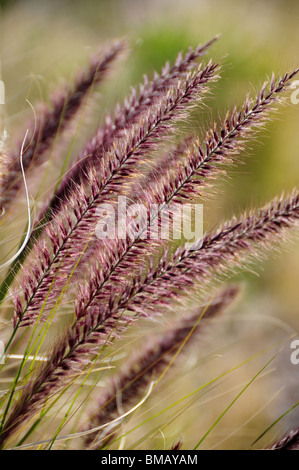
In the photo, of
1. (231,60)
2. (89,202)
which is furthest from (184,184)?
(231,60)

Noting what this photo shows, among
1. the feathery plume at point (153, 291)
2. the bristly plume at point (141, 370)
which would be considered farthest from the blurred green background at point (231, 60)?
the feathery plume at point (153, 291)

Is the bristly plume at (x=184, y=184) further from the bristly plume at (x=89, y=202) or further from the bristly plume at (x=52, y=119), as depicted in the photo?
the bristly plume at (x=52, y=119)

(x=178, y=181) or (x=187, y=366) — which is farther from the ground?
(x=178, y=181)

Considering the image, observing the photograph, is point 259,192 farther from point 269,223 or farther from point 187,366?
point 269,223

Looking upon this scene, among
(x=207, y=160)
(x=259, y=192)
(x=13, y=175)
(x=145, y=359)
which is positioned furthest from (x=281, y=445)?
(x=259, y=192)

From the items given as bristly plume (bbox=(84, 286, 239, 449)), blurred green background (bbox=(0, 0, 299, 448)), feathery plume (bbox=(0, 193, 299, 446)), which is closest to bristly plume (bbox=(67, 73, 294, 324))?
feathery plume (bbox=(0, 193, 299, 446))

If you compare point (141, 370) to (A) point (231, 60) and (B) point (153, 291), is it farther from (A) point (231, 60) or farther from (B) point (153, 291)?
(A) point (231, 60)
